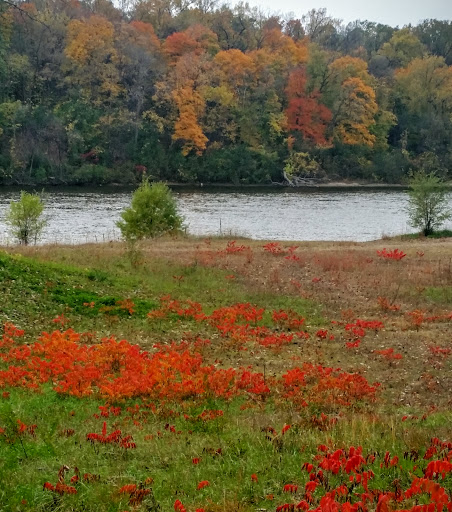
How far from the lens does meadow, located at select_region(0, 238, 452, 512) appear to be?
6.70 m

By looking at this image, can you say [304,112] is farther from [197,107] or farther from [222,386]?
[222,386]

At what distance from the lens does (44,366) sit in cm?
1280

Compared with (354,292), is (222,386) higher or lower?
higher

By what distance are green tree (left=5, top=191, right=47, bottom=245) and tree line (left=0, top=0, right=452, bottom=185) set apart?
48.6 meters

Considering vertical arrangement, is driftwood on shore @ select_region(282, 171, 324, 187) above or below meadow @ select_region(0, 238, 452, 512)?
above

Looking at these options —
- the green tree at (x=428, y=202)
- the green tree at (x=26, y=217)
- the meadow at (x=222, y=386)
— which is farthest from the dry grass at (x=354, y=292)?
the green tree at (x=26, y=217)

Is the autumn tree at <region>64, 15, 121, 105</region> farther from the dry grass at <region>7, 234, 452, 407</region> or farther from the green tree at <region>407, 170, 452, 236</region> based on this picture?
the dry grass at <region>7, 234, 452, 407</region>

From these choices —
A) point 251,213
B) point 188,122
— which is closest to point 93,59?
point 188,122

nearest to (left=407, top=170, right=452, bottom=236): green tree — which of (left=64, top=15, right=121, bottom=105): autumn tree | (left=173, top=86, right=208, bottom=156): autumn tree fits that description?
(left=173, top=86, right=208, bottom=156): autumn tree

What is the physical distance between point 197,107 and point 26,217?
6677cm

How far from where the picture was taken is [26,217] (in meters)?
39.6

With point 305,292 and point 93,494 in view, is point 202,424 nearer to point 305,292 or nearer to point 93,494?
point 93,494

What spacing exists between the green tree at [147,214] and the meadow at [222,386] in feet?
38.5

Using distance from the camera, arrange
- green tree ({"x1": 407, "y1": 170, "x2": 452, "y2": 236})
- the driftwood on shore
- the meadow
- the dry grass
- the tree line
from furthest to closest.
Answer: the driftwood on shore
the tree line
green tree ({"x1": 407, "y1": 170, "x2": 452, "y2": 236})
the dry grass
the meadow
